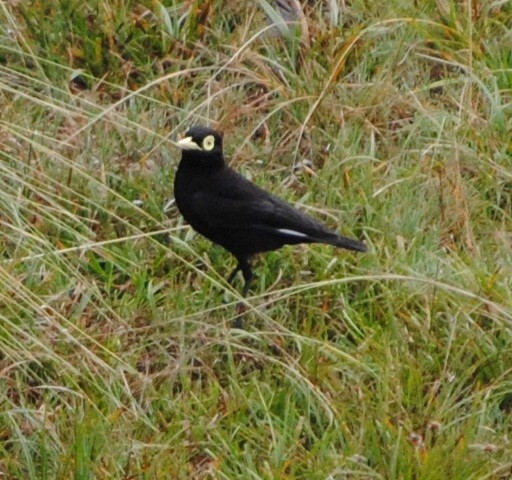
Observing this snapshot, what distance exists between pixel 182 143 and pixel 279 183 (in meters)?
0.63

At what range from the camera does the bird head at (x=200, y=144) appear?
17.4 ft

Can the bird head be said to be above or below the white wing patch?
above

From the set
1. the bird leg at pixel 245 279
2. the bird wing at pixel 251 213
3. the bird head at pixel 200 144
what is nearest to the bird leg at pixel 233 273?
the bird leg at pixel 245 279

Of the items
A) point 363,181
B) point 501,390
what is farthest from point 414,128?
point 501,390

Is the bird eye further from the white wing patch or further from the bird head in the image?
the white wing patch

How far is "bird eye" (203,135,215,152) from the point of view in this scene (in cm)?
531

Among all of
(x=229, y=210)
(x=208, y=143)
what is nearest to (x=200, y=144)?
(x=208, y=143)

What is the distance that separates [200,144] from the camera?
209 inches

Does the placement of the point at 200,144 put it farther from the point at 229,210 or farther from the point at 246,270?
the point at 246,270

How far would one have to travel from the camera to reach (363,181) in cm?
569

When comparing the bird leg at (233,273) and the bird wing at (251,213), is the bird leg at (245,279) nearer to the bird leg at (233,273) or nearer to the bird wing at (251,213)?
the bird leg at (233,273)

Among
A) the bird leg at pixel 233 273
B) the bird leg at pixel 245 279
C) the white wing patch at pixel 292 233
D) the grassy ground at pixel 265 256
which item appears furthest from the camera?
the bird leg at pixel 233 273

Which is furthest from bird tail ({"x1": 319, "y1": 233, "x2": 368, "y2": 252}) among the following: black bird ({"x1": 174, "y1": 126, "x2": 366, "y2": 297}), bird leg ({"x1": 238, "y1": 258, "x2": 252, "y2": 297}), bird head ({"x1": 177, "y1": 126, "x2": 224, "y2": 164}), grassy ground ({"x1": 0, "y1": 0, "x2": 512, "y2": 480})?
bird head ({"x1": 177, "y1": 126, "x2": 224, "y2": 164})

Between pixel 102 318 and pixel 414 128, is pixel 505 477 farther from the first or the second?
pixel 414 128
